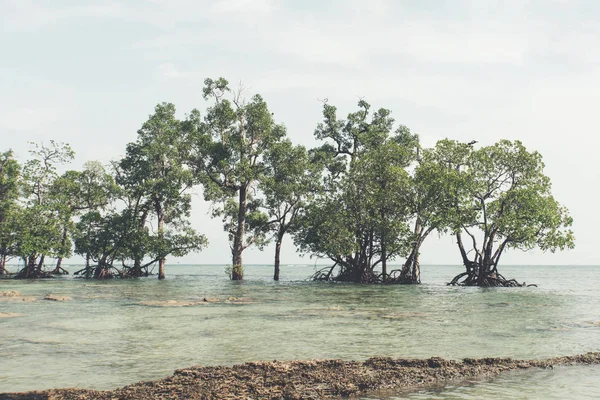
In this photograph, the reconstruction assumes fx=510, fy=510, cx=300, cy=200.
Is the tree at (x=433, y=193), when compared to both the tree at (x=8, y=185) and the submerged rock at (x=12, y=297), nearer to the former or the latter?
the submerged rock at (x=12, y=297)

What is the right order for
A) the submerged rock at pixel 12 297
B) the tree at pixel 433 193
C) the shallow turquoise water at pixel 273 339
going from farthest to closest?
the tree at pixel 433 193
the submerged rock at pixel 12 297
the shallow turquoise water at pixel 273 339

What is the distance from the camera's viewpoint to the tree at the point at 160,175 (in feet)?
187

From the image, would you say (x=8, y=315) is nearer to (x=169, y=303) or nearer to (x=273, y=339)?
(x=169, y=303)

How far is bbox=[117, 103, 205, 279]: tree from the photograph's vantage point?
57.0 meters

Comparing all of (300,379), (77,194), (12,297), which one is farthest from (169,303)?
(77,194)

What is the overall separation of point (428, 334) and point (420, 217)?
32.9 metres

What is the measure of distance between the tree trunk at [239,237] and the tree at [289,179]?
2374 mm

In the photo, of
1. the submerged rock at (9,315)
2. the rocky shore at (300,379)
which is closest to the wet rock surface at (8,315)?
the submerged rock at (9,315)

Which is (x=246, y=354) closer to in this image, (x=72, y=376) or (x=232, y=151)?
(x=72, y=376)

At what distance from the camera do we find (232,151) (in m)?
53.3

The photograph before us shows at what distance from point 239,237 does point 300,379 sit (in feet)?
153

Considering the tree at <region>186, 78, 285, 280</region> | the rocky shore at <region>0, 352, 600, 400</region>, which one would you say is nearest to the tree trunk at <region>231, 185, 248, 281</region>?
the tree at <region>186, 78, 285, 280</region>

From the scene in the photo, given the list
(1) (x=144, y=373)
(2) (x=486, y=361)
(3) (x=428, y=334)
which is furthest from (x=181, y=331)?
(2) (x=486, y=361)

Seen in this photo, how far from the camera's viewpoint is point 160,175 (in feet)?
196
